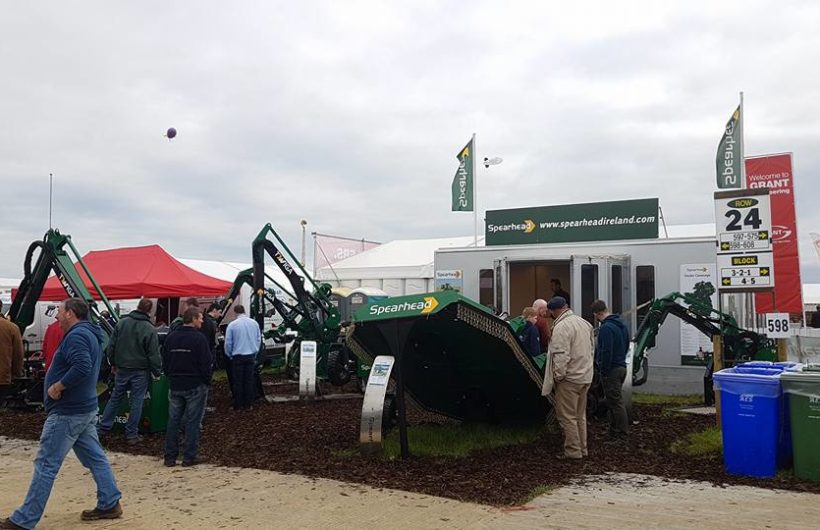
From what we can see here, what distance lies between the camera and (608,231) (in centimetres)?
1517

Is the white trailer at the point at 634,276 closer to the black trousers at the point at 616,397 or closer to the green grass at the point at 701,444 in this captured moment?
the green grass at the point at 701,444

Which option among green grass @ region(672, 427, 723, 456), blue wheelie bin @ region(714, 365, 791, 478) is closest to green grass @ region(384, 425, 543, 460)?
green grass @ region(672, 427, 723, 456)

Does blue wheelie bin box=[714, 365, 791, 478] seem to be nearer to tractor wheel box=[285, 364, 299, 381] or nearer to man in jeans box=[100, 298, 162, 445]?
man in jeans box=[100, 298, 162, 445]

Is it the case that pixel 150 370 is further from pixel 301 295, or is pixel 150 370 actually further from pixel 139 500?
pixel 301 295

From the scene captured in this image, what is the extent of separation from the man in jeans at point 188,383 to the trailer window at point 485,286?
8.63m

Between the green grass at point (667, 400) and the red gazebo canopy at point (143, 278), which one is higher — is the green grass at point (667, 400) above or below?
below

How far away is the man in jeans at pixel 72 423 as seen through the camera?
5.39m

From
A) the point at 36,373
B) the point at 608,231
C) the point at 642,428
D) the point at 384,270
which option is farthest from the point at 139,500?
the point at 384,270

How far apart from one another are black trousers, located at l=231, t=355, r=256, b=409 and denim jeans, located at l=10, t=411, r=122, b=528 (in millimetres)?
6017

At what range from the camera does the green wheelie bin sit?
6574mm

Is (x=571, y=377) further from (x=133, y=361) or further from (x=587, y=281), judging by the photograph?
(x=587, y=281)

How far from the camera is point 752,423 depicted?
6.83 metres

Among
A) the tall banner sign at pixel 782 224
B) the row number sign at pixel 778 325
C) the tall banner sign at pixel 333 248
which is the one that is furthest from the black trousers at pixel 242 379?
the tall banner sign at pixel 333 248

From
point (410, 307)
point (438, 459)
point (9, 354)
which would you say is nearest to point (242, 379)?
point (9, 354)
